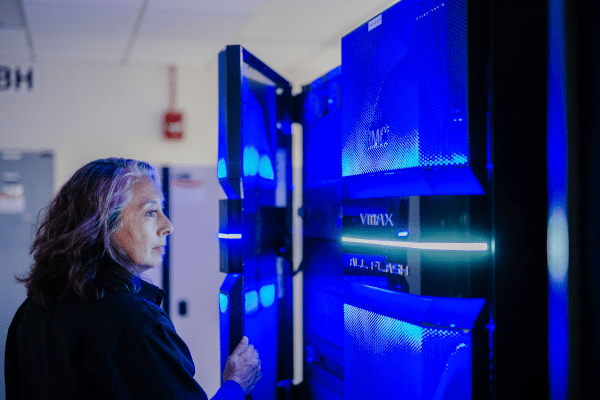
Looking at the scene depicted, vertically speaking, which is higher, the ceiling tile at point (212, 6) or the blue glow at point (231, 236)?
the ceiling tile at point (212, 6)

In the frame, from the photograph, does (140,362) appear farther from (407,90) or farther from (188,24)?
(188,24)

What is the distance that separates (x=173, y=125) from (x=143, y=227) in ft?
11.0

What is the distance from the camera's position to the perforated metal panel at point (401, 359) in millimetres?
1148

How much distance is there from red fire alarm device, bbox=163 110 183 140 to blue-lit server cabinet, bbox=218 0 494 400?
8.98 feet

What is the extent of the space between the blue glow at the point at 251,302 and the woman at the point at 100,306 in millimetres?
292

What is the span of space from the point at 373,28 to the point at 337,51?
2927 mm

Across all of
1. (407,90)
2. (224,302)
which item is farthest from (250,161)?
(407,90)

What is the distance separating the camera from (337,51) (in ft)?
14.0

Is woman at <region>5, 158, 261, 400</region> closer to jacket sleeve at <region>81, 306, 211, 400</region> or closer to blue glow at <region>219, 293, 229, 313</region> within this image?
jacket sleeve at <region>81, 306, 211, 400</region>

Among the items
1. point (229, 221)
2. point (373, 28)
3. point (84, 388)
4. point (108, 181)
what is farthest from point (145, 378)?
point (373, 28)

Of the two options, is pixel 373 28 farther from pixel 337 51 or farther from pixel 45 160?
pixel 45 160

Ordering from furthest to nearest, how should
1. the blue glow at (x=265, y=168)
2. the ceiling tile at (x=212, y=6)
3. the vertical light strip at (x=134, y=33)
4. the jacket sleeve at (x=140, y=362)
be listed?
the vertical light strip at (x=134, y=33) → the ceiling tile at (x=212, y=6) → the blue glow at (x=265, y=168) → the jacket sleeve at (x=140, y=362)

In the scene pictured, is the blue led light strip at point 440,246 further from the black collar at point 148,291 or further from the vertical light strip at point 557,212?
the black collar at point 148,291

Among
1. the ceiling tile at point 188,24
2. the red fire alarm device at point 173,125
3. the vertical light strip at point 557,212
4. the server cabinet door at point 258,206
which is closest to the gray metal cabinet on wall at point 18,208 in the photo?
the red fire alarm device at point 173,125
